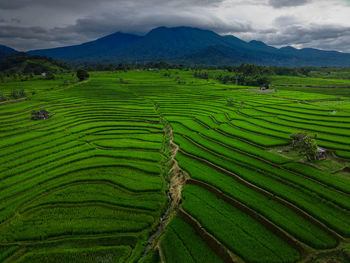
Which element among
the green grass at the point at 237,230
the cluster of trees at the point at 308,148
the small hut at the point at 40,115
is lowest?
the green grass at the point at 237,230

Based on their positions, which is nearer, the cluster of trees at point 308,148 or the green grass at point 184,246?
the green grass at point 184,246

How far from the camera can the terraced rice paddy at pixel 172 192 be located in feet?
52.0

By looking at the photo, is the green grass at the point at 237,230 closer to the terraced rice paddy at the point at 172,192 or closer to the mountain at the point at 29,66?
the terraced rice paddy at the point at 172,192

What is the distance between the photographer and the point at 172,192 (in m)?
23.4

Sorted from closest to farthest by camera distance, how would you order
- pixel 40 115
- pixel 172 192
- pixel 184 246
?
pixel 184 246
pixel 172 192
pixel 40 115

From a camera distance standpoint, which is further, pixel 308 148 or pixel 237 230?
pixel 308 148

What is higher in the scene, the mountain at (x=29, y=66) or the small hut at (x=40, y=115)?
the mountain at (x=29, y=66)

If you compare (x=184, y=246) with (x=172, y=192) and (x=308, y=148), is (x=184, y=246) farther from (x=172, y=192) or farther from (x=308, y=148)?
(x=308, y=148)

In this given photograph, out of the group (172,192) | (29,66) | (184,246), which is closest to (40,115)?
(172,192)

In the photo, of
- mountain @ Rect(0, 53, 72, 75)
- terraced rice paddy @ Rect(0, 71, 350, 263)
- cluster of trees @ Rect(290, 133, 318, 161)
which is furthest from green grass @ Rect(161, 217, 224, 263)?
mountain @ Rect(0, 53, 72, 75)

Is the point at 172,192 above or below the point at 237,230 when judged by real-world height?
below

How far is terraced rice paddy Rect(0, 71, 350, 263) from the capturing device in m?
15.9

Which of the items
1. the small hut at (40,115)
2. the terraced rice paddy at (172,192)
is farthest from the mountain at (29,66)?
the terraced rice paddy at (172,192)

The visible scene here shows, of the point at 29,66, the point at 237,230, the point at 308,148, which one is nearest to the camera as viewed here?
the point at 237,230
